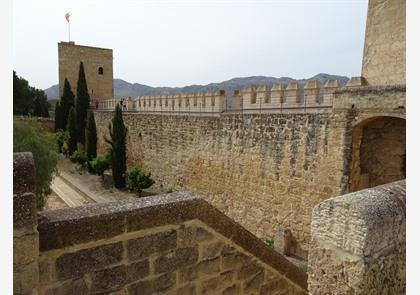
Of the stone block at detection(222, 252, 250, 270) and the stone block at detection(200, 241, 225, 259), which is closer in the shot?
the stone block at detection(200, 241, 225, 259)

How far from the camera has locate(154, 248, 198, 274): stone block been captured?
6.85 ft

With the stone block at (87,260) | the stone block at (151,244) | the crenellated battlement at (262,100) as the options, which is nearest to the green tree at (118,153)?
the crenellated battlement at (262,100)

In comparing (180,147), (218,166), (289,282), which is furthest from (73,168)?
(289,282)

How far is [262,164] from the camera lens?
27.4 feet

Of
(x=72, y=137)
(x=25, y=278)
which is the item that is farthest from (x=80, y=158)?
(x=25, y=278)

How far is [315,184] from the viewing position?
7.00 m

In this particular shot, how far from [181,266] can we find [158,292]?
212mm

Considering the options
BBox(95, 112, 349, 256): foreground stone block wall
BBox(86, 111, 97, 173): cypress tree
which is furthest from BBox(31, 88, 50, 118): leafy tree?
BBox(95, 112, 349, 256): foreground stone block wall

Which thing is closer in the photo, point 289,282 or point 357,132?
point 289,282

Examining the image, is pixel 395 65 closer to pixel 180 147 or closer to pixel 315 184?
pixel 315 184

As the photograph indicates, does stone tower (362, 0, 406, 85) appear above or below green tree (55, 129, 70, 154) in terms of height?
above

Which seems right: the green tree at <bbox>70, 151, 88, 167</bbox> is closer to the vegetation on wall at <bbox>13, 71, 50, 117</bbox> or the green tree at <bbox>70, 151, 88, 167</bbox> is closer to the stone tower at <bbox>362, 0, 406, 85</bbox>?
the vegetation on wall at <bbox>13, 71, 50, 117</bbox>

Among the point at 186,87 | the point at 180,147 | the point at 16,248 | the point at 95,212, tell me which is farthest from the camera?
the point at 186,87

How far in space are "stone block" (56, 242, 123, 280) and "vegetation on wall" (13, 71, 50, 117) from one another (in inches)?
1259
